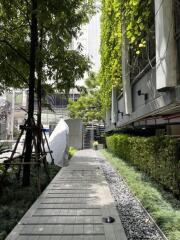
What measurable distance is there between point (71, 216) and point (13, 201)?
150cm

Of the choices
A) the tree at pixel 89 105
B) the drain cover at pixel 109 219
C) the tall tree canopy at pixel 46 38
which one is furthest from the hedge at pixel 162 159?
the tree at pixel 89 105

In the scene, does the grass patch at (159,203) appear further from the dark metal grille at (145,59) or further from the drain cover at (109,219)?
the dark metal grille at (145,59)

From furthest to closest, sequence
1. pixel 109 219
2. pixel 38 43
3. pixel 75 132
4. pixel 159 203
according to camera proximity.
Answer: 1. pixel 75 132
2. pixel 38 43
3. pixel 159 203
4. pixel 109 219

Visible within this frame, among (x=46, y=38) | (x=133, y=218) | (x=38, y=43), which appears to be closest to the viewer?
(x=133, y=218)

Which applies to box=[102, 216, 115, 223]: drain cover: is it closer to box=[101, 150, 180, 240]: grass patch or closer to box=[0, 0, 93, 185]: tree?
box=[101, 150, 180, 240]: grass patch

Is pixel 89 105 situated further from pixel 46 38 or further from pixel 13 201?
pixel 13 201

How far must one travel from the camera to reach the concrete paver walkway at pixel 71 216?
4.11 meters

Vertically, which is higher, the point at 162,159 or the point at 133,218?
the point at 162,159

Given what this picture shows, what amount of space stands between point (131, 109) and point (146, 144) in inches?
105

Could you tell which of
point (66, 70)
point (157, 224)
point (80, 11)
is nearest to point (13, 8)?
point (80, 11)

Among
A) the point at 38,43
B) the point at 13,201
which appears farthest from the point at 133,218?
the point at 38,43

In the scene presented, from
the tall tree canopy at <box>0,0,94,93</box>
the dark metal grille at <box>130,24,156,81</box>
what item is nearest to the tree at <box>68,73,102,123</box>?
the tall tree canopy at <box>0,0,94,93</box>

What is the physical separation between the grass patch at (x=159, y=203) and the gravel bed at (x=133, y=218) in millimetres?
115

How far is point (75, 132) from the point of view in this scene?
2581 centimetres
